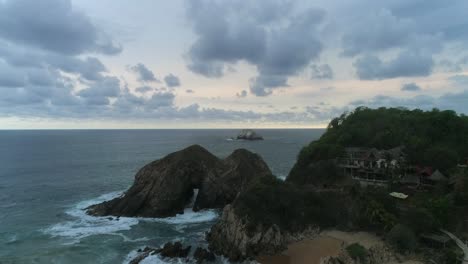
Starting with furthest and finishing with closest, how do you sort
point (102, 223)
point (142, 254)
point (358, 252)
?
1. point (102, 223)
2. point (142, 254)
3. point (358, 252)

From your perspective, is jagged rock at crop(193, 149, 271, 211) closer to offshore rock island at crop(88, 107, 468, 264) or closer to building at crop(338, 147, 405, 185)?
offshore rock island at crop(88, 107, 468, 264)

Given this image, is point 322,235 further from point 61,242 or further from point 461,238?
point 61,242

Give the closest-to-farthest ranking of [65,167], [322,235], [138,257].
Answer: [138,257]
[322,235]
[65,167]

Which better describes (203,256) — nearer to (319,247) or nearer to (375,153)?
(319,247)

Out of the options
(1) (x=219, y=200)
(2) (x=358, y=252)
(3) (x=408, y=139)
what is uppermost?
(3) (x=408, y=139)

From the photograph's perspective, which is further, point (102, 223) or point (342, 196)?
point (102, 223)

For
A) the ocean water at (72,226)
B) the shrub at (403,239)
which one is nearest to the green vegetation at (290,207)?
the shrub at (403,239)

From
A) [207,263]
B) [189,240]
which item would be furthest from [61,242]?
[207,263]

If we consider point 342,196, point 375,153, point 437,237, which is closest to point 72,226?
point 342,196
